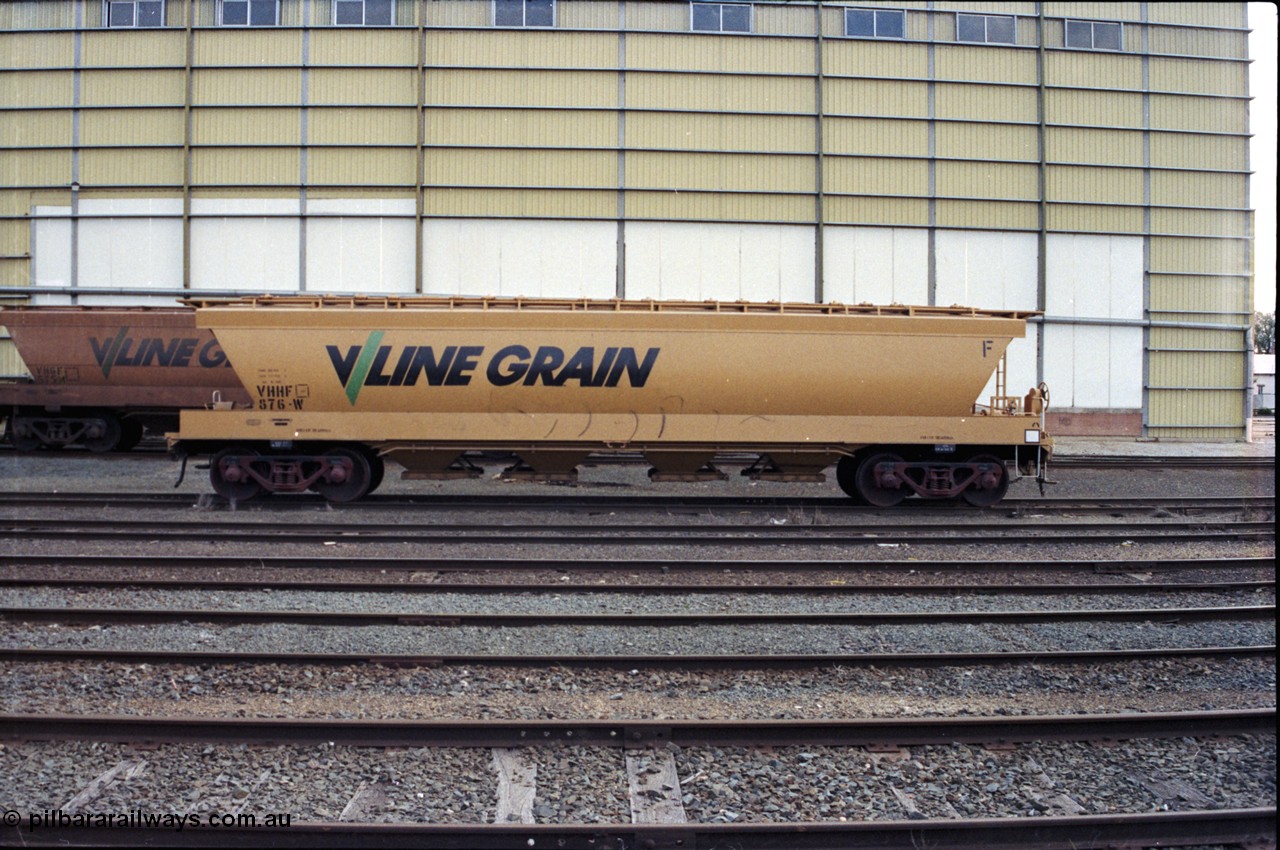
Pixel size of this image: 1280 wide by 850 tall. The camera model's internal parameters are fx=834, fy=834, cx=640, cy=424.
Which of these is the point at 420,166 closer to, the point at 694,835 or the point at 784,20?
the point at 784,20

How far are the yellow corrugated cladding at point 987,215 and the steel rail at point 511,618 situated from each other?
18633mm

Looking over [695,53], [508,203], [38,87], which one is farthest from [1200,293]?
[38,87]

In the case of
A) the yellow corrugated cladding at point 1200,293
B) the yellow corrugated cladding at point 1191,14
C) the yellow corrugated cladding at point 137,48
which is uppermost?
the yellow corrugated cladding at point 1191,14

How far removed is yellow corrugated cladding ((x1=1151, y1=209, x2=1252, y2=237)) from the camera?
24281 mm

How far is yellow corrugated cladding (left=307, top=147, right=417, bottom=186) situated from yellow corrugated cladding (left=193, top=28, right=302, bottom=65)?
2672 mm

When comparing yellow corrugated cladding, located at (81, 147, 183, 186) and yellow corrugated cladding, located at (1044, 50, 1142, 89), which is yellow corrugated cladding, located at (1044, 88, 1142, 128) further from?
yellow corrugated cladding, located at (81, 147, 183, 186)

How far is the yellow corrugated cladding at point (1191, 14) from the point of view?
79.4ft

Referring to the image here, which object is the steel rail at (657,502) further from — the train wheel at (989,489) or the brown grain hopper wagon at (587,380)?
the brown grain hopper wagon at (587,380)

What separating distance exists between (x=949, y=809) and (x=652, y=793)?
4.66 feet

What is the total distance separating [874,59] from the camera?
23.2 metres

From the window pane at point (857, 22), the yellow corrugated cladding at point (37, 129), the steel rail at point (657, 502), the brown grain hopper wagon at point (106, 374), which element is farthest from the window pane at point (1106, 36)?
the yellow corrugated cladding at point (37, 129)

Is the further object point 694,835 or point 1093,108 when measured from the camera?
point 1093,108

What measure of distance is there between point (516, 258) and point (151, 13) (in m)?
11.9

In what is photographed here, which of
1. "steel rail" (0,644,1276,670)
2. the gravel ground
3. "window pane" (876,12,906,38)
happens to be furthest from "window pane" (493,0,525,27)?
the gravel ground
